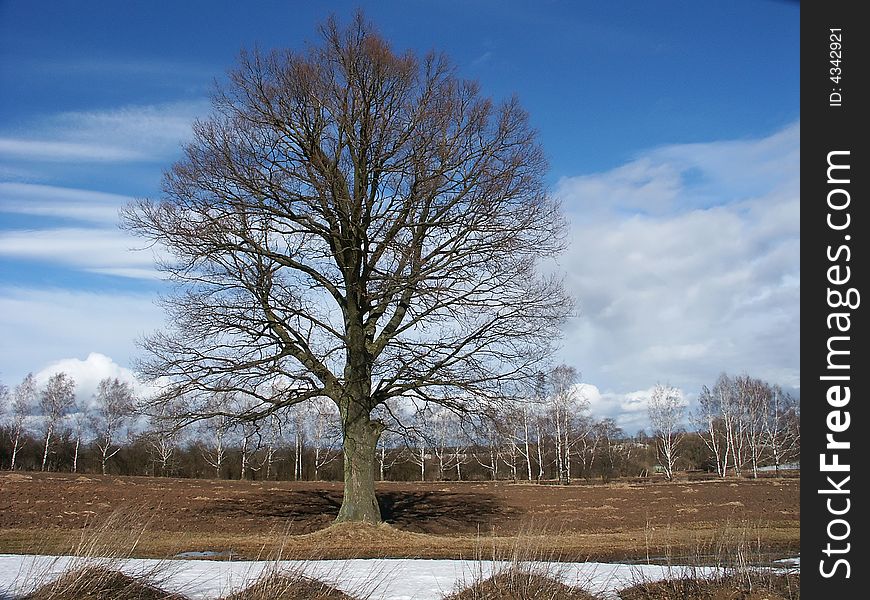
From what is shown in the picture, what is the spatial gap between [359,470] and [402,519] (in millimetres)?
5424

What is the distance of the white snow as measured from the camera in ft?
22.1

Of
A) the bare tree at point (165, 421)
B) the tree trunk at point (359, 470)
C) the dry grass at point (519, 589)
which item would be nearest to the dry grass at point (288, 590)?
the dry grass at point (519, 589)

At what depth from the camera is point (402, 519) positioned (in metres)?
20.7

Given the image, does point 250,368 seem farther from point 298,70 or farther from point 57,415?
point 57,415

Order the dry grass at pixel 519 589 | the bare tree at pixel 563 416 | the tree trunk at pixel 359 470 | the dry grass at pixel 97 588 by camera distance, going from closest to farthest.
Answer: the dry grass at pixel 97 588 < the dry grass at pixel 519 589 < the tree trunk at pixel 359 470 < the bare tree at pixel 563 416

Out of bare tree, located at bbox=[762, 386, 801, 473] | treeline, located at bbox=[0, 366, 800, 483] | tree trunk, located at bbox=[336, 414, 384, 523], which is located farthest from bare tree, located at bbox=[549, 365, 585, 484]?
tree trunk, located at bbox=[336, 414, 384, 523]

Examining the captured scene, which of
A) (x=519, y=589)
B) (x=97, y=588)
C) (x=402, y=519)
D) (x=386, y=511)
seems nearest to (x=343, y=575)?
(x=519, y=589)

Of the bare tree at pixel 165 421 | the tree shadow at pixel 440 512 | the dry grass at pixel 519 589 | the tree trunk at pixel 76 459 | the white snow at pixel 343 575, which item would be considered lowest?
the tree trunk at pixel 76 459

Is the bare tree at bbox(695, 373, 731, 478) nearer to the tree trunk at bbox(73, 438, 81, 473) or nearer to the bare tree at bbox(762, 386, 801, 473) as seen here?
the bare tree at bbox(762, 386, 801, 473)

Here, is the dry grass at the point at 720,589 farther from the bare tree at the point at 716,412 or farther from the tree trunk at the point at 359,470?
the bare tree at the point at 716,412

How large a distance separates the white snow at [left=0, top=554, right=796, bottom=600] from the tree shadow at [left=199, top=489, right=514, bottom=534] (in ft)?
34.4

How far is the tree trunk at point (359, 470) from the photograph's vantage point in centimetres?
1589

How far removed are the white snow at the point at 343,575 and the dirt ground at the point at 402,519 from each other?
2880mm
